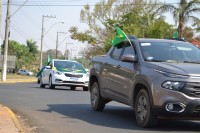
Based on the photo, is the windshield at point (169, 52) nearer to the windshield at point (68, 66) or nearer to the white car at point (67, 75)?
the white car at point (67, 75)

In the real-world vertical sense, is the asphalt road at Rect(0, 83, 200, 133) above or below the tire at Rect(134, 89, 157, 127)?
below

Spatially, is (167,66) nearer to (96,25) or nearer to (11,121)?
(11,121)

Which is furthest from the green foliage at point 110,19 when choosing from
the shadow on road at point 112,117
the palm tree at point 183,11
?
the shadow on road at point 112,117

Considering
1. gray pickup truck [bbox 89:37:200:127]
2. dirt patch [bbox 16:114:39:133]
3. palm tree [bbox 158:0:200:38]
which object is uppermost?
palm tree [bbox 158:0:200:38]

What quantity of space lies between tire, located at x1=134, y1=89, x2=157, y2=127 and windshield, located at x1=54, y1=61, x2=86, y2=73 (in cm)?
1294

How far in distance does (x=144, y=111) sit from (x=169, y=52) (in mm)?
1471

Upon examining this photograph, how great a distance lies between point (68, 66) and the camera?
22062mm

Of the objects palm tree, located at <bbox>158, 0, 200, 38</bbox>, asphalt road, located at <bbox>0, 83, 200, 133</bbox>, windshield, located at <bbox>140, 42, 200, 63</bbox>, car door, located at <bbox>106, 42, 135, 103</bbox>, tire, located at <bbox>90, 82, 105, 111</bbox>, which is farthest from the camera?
palm tree, located at <bbox>158, 0, 200, 38</bbox>

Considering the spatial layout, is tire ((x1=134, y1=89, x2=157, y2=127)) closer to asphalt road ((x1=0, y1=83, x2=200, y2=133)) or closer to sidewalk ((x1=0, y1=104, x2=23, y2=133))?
asphalt road ((x1=0, y1=83, x2=200, y2=133))

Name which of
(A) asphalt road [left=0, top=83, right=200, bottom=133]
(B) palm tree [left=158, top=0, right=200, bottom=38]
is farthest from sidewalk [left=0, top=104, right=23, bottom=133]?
(B) palm tree [left=158, top=0, right=200, bottom=38]

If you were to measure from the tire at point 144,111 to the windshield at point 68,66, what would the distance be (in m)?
12.9

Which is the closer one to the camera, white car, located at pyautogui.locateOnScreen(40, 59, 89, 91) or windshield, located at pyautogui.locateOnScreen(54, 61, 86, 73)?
white car, located at pyautogui.locateOnScreen(40, 59, 89, 91)

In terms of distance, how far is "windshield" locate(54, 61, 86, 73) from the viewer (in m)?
21.7

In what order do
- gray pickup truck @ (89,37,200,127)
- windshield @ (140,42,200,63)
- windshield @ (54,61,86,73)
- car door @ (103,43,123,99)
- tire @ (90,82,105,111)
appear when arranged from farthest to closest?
1. windshield @ (54,61,86,73)
2. tire @ (90,82,105,111)
3. car door @ (103,43,123,99)
4. windshield @ (140,42,200,63)
5. gray pickup truck @ (89,37,200,127)
